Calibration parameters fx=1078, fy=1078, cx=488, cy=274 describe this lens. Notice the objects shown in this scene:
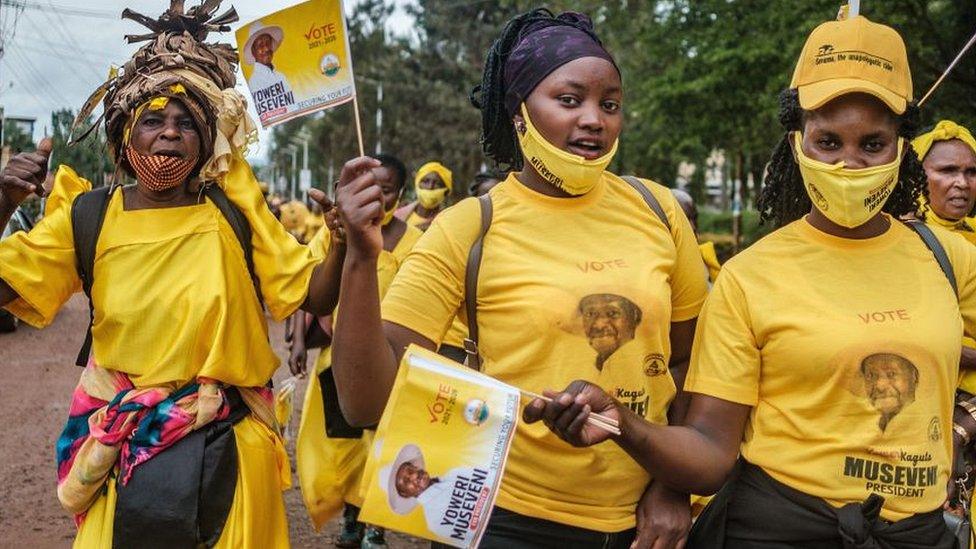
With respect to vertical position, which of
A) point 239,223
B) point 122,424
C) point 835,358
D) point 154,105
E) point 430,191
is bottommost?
point 122,424

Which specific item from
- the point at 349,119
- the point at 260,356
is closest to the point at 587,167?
the point at 260,356

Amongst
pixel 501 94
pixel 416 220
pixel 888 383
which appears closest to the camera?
pixel 888 383

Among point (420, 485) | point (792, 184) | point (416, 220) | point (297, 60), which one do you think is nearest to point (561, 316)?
point (420, 485)

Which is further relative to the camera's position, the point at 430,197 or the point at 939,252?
the point at 430,197

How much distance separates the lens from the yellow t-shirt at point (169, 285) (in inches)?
141

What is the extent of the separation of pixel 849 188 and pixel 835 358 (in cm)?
45

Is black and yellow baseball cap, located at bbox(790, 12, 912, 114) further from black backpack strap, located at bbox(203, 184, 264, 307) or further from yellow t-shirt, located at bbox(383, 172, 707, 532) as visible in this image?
black backpack strap, located at bbox(203, 184, 264, 307)

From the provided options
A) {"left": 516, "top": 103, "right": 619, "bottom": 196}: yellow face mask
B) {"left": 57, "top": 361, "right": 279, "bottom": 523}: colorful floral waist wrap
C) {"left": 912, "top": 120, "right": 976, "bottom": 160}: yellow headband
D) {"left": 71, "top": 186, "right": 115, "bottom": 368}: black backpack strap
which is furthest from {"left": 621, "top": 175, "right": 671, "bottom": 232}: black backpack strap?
{"left": 912, "top": 120, "right": 976, "bottom": 160}: yellow headband

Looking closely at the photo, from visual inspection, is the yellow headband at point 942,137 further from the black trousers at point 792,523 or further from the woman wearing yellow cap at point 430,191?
the woman wearing yellow cap at point 430,191

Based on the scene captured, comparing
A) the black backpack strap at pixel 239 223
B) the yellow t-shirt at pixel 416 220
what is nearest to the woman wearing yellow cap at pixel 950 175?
the black backpack strap at pixel 239 223

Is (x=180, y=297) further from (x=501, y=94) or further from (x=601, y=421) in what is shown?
(x=601, y=421)

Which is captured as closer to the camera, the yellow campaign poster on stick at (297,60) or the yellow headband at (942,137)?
the yellow campaign poster on stick at (297,60)

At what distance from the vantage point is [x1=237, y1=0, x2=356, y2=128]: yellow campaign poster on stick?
11.2 feet

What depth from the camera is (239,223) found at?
3.77 metres
